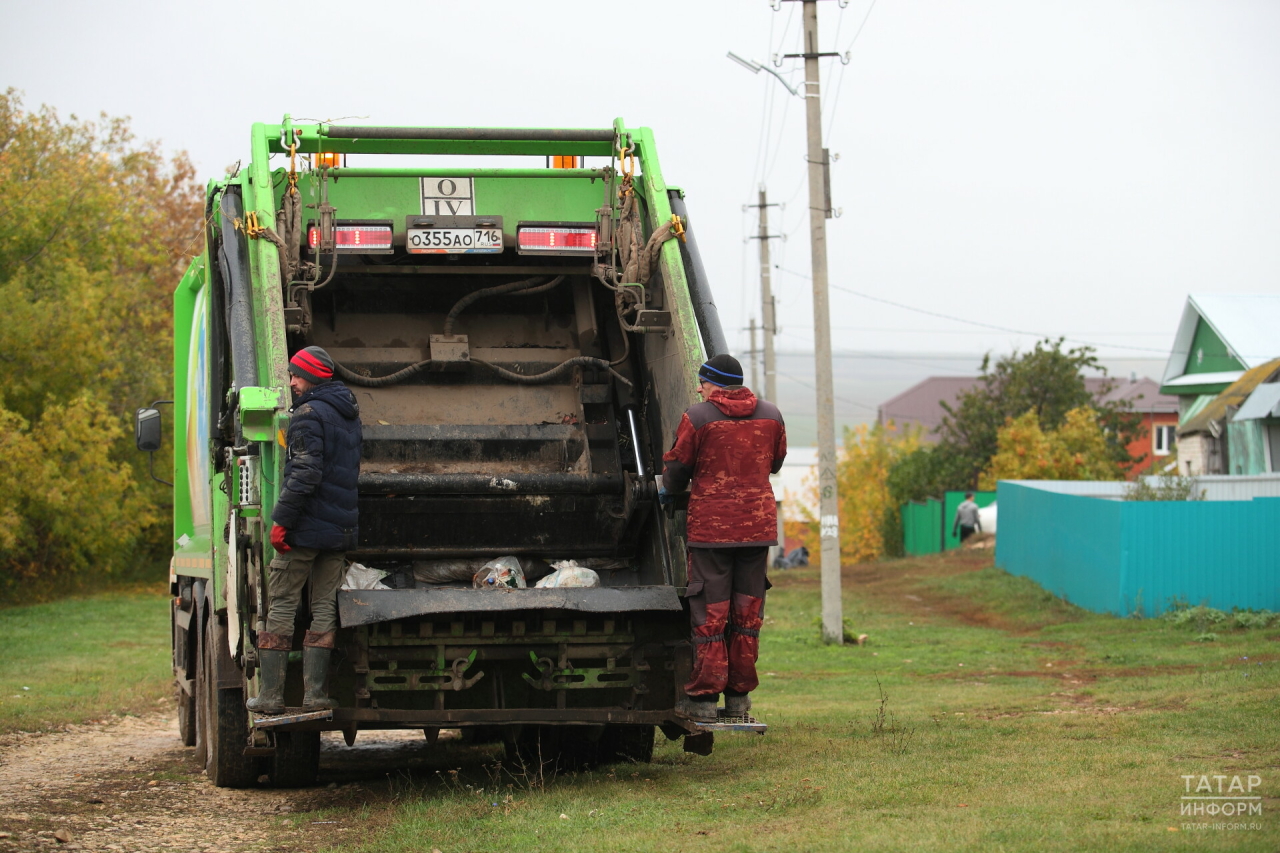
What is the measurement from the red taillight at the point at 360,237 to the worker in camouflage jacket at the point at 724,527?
190cm

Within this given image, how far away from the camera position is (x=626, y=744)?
7.23m

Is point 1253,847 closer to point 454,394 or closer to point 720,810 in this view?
point 720,810

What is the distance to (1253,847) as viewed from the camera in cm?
435

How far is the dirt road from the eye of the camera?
5539 mm

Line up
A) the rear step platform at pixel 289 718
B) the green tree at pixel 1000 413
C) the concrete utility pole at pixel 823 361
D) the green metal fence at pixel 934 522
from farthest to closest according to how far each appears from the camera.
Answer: the green tree at pixel 1000 413
the green metal fence at pixel 934 522
the concrete utility pole at pixel 823 361
the rear step platform at pixel 289 718

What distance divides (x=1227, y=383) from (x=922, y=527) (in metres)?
9.14

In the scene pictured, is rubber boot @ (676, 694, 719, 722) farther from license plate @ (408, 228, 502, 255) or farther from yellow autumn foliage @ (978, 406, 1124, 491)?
yellow autumn foliage @ (978, 406, 1124, 491)

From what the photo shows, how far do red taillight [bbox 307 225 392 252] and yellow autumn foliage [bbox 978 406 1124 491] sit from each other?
27239mm

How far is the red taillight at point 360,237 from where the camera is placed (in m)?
7.02

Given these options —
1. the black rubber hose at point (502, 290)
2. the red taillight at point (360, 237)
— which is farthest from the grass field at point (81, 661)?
the red taillight at point (360, 237)

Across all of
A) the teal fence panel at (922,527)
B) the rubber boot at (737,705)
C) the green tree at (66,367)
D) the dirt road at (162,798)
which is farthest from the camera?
the teal fence panel at (922,527)

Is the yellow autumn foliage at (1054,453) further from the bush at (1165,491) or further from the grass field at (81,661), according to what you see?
the grass field at (81,661)

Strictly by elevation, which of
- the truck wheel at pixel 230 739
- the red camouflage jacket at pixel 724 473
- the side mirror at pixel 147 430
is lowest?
the truck wheel at pixel 230 739

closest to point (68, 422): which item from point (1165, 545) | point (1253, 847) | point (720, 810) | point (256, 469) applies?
point (1165, 545)
